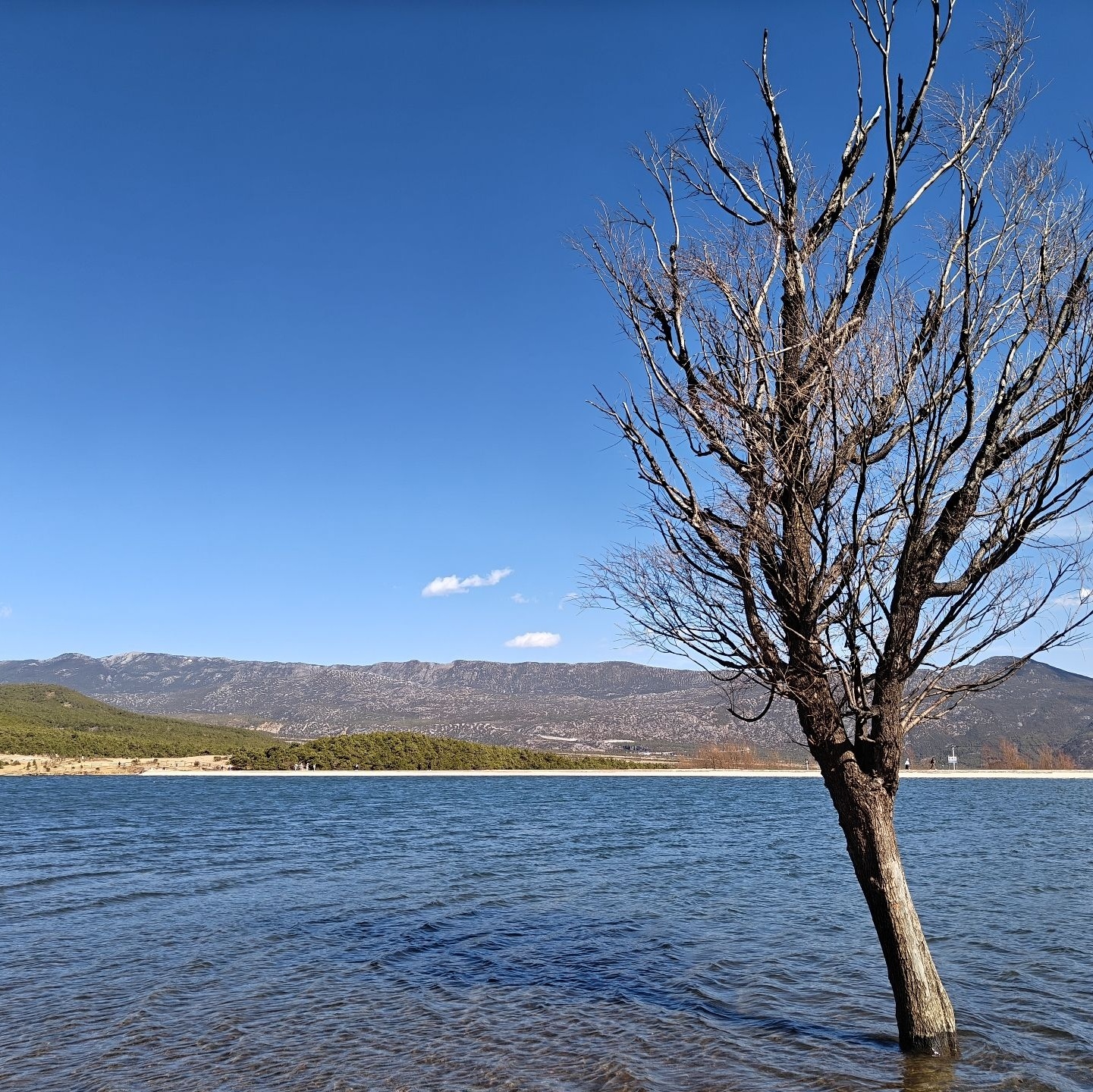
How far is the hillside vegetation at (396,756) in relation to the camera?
83.8m

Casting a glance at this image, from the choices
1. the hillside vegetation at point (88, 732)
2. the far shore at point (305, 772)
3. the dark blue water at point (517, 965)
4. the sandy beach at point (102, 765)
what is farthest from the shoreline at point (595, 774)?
the dark blue water at point (517, 965)

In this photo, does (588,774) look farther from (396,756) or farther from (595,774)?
(396,756)

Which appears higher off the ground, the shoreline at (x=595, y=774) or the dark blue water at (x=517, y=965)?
the dark blue water at (x=517, y=965)

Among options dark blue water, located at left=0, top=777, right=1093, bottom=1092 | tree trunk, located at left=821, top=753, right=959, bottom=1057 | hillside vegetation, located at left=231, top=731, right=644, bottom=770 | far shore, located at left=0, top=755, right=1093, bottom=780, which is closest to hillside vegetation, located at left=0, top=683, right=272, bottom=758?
far shore, located at left=0, top=755, right=1093, bottom=780

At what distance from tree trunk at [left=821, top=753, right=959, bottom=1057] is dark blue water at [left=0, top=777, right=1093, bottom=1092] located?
288mm

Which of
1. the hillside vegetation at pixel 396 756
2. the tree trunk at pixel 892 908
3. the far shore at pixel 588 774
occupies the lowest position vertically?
the far shore at pixel 588 774

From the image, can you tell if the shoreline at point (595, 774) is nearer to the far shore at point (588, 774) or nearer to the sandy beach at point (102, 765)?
the far shore at point (588, 774)

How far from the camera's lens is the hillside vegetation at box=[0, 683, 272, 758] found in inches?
3068

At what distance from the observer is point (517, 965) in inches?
392

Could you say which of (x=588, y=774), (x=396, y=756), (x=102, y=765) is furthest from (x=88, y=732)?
(x=588, y=774)

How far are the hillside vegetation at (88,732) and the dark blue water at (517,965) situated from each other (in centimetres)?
6417

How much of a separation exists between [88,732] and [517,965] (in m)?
99.2

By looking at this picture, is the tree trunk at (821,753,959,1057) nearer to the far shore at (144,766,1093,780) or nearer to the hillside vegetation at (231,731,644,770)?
the far shore at (144,766,1093,780)

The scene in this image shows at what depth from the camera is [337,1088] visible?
20.3 ft
